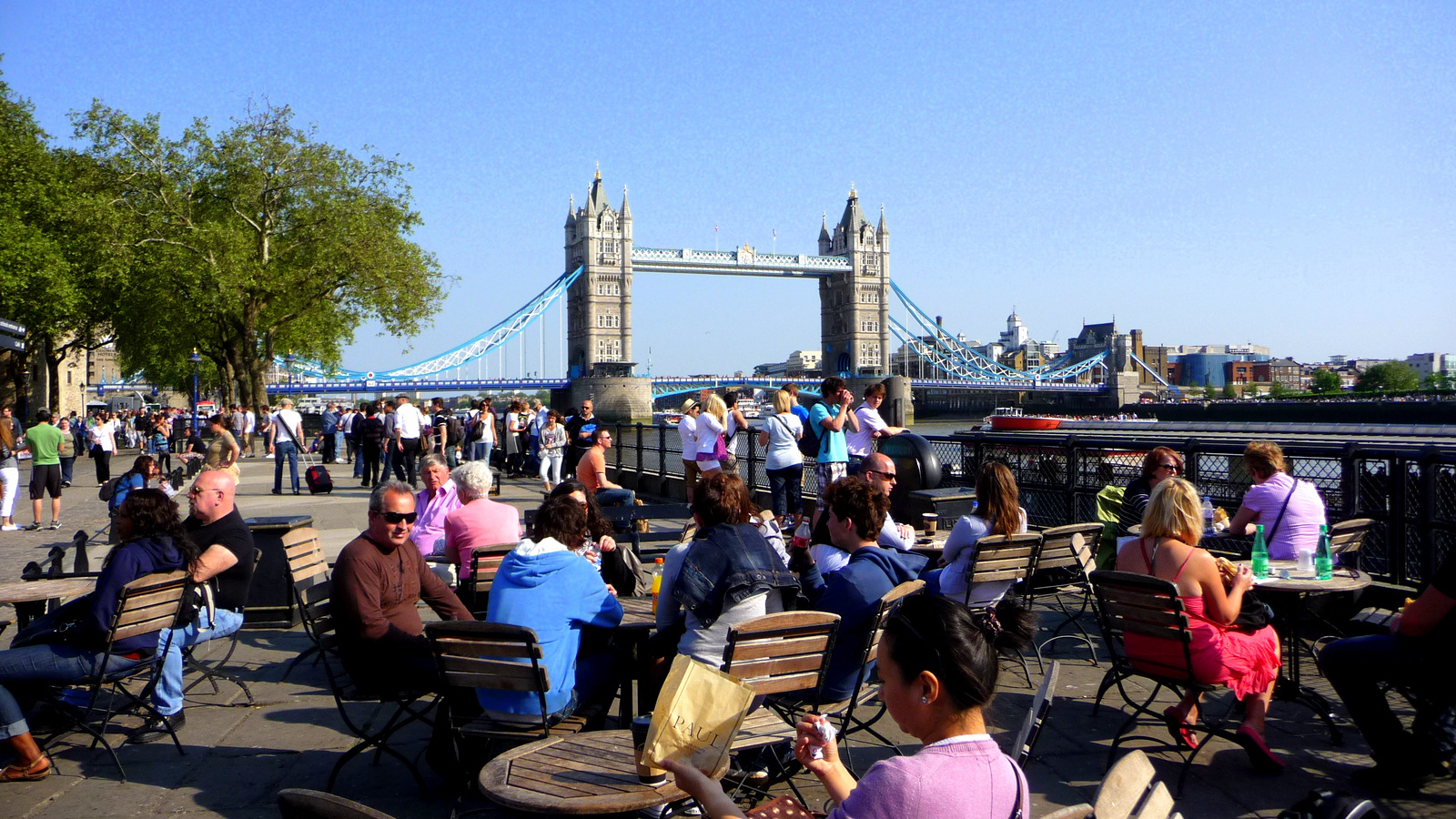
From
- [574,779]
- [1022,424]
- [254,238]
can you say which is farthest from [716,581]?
[254,238]

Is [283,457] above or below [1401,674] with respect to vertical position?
above

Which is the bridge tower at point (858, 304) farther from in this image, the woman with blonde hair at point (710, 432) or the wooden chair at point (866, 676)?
the wooden chair at point (866, 676)

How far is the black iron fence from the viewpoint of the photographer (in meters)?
5.61

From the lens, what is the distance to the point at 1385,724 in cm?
359

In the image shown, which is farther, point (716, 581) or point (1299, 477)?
point (1299, 477)

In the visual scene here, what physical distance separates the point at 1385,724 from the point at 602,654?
259 centimetres

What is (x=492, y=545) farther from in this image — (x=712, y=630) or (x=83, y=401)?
(x=83, y=401)

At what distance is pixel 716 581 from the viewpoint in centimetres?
350

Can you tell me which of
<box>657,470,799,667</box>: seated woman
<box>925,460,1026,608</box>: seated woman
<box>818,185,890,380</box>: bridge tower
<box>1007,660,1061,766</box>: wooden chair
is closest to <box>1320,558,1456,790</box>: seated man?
<box>925,460,1026,608</box>: seated woman

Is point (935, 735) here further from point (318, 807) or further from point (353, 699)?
point (353, 699)

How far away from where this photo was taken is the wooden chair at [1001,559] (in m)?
4.73

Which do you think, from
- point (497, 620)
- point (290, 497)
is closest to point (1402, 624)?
point (497, 620)

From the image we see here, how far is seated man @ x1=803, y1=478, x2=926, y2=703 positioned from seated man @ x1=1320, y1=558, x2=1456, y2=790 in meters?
1.48

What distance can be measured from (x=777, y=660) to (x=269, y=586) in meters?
4.27
